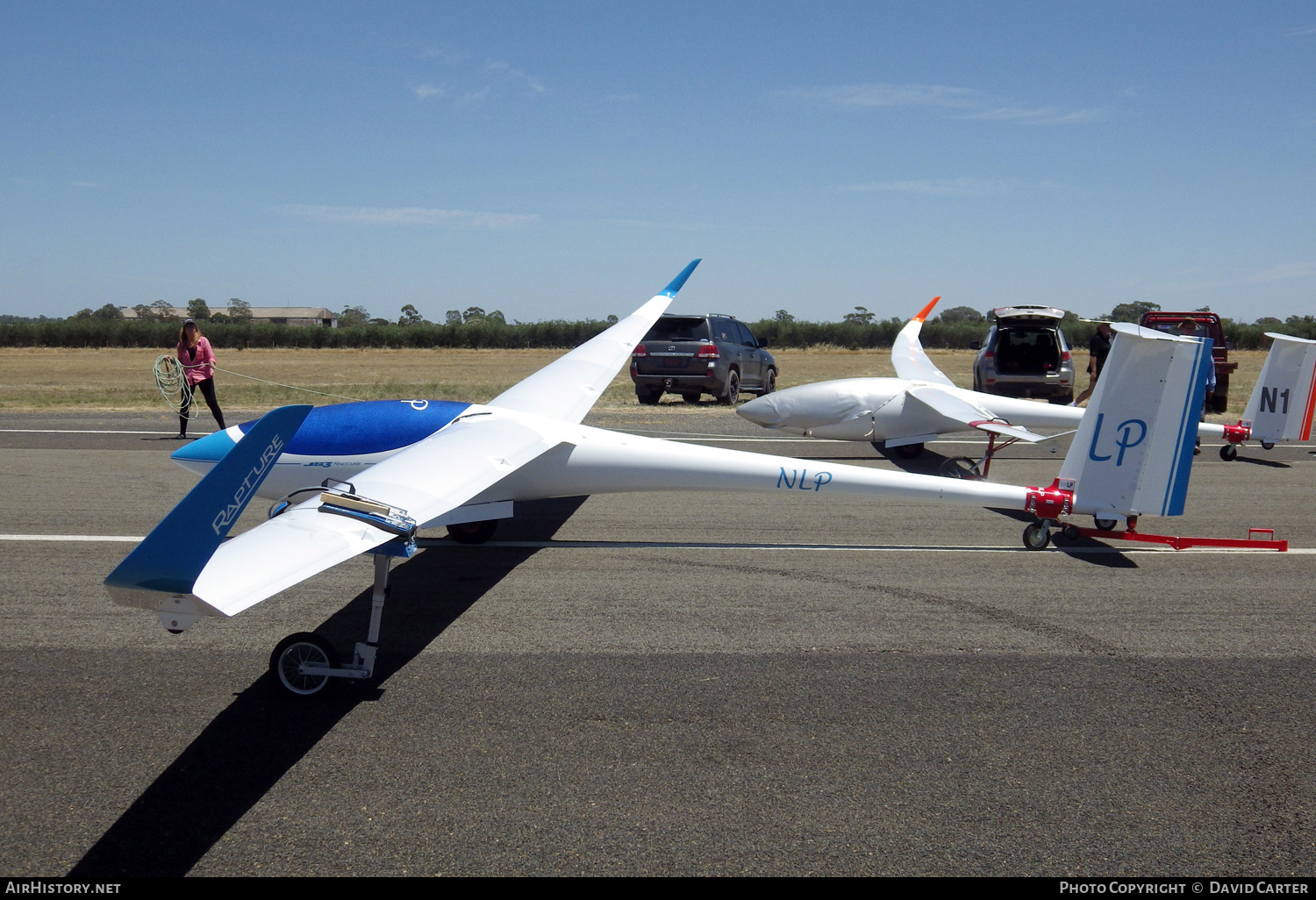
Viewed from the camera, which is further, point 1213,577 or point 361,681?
point 1213,577

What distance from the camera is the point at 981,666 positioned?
17.3 feet

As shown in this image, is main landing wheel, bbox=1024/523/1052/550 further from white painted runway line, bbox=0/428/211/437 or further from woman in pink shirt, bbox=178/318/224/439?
white painted runway line, bbox=0/428/211/437

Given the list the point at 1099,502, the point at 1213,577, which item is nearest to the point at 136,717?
the point at 1099,502

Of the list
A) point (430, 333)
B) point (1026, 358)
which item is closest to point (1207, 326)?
point (1026, 358)

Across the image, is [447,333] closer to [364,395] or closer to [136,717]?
[364,395]

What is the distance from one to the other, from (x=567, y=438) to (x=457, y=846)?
4185 millimetres

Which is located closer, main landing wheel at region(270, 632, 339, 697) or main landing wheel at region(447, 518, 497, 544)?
main landing wheel at region(270, 632, 339, 697)

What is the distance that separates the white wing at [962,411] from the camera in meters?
10.5

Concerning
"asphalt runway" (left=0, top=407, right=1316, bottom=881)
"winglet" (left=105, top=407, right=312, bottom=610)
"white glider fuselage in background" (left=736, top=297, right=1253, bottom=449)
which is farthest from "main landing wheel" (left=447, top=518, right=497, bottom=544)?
"white glider fuselage in background" (left=736, top=297, right=1253, bottom=449)

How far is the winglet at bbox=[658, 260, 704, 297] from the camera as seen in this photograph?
1394cm

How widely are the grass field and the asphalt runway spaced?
42.6 ft

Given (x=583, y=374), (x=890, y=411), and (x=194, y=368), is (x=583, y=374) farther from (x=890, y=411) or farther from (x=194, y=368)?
(x=194, y=368)

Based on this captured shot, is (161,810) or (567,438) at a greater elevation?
(567,438)

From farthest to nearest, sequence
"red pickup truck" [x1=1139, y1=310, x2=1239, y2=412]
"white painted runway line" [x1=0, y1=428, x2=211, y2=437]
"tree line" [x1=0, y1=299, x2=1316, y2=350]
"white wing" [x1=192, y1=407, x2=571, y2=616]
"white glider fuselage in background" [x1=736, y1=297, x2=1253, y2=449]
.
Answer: "tree line" [x1=0, y1=299, x2=1316, y2=350] < "red pickup truck" [x1=1139, y1=310, x2=1239, y2=412] < "white painted runway line" [x1=0, y1=428, x2=211, y2=437] < "white glider fuselage in background" [x1=736, y1=297, x2=1253, y2=449] < "white wing" [x1=192, y1=407, x2=571, y2=616]
